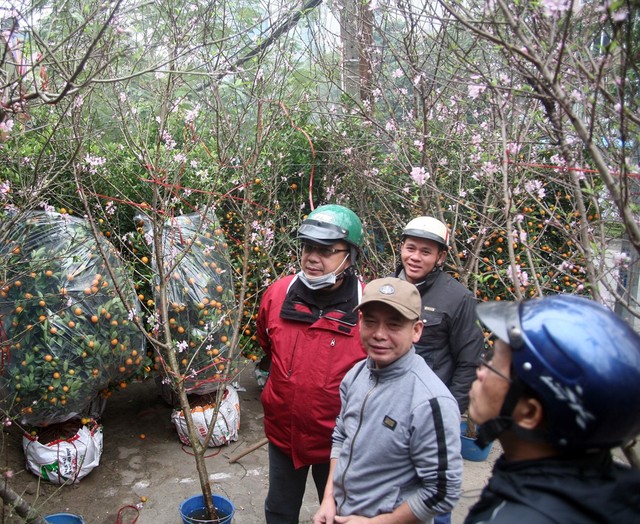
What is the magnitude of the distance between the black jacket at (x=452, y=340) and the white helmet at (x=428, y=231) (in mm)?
301

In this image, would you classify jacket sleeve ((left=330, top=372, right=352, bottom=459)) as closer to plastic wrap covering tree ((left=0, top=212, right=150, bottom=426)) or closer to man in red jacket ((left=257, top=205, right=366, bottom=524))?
man in red jacket ((left=257, top=205, right=366, bottom=524))

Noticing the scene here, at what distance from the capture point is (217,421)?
4.77 m

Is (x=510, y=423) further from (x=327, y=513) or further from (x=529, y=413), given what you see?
(x=327, y=513)

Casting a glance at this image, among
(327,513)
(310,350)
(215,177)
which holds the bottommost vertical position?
(327,513)

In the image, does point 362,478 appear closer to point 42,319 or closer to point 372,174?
point 42,319

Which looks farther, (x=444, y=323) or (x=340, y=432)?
(x=444, y=323)

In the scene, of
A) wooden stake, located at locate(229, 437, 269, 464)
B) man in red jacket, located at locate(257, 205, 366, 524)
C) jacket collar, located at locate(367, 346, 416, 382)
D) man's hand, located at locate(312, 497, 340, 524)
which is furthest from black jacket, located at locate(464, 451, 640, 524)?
wooden stake, located at locate(229, 437, 269, 464)

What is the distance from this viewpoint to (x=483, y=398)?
4.50 ft

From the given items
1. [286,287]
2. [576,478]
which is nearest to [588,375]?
[576,478]

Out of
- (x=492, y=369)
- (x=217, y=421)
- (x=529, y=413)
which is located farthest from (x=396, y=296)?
(x=217, y=421)

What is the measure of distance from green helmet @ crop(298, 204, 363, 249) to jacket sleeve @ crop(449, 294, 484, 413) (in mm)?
672

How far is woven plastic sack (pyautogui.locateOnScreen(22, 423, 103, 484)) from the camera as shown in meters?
4.10

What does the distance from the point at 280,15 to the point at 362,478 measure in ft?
10.1

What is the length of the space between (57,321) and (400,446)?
2.74m
